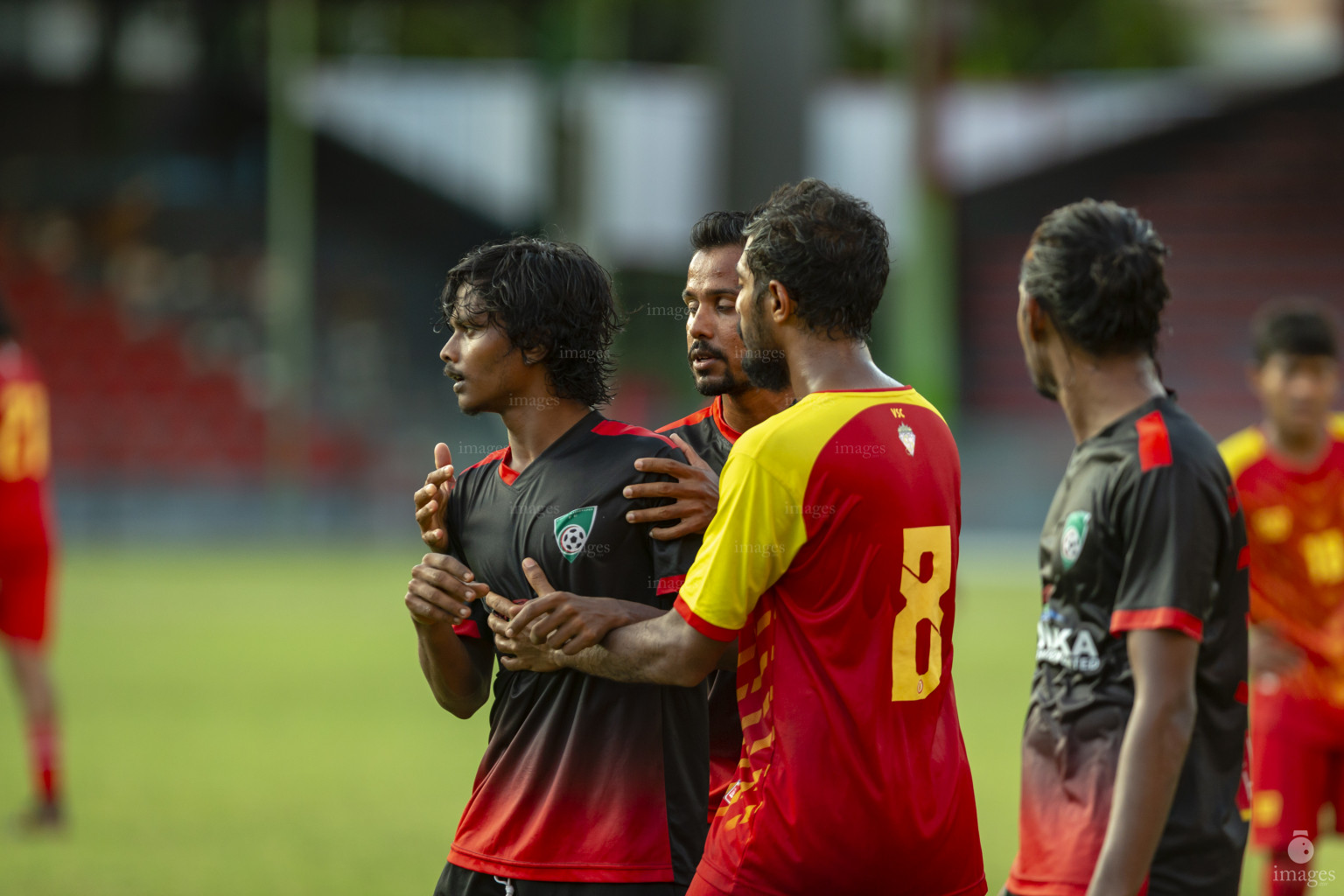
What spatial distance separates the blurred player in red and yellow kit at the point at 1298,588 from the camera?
16.5ft

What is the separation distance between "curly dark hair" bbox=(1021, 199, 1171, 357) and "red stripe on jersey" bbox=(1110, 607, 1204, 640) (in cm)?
53

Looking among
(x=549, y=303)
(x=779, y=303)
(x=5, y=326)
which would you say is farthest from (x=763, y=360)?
(x=5, y=326)

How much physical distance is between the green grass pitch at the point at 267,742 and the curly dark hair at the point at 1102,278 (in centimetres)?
373

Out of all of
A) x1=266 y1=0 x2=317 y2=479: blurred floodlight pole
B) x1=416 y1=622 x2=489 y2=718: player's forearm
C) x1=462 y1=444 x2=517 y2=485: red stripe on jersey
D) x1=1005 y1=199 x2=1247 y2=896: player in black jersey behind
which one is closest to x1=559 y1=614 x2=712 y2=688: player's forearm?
x1=416 y1=622 x2=489 y2=718: player's forearm

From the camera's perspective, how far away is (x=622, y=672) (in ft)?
9.20

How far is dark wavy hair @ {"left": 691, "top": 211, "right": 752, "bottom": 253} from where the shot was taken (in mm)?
3404

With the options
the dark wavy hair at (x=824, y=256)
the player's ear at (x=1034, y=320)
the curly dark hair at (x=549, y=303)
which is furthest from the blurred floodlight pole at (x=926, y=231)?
the dark wavy hair at (x=824, y=256)

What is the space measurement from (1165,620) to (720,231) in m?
1.39

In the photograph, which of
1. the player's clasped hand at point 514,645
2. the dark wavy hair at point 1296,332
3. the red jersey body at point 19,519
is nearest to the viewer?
the player's clasped hand at point 514,645

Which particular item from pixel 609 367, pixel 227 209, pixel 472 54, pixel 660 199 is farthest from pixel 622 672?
pixel 472 54

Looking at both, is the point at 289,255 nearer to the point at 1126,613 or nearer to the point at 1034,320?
the point at 1034,320

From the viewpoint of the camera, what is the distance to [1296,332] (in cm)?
508

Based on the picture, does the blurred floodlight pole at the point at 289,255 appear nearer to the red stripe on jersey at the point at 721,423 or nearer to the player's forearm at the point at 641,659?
the red stripe on jersey at the point at 721,423

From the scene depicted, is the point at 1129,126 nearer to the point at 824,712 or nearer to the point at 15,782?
the point at 15,782
